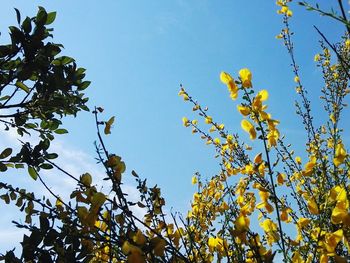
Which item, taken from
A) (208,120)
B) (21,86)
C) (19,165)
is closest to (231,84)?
(21,86)

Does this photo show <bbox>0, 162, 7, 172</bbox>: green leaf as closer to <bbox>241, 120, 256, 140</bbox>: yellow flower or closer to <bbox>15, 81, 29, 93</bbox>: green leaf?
<bbox>15, 81, 29, 93</bbox>: green leaf

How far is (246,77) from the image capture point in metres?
1.83

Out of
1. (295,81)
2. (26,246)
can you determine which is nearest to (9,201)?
(26,246)

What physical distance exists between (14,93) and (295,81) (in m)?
3.17

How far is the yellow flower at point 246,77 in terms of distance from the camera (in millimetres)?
1813

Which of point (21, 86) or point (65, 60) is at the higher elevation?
point (65, 60)

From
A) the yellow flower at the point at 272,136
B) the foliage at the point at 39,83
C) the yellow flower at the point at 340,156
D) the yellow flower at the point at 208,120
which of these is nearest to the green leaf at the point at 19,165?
the foliage at the point at 39,83

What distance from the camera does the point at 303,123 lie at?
4160 mm

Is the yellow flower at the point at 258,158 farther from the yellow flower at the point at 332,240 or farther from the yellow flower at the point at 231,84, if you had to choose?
the yellow flower at the point at 332,240

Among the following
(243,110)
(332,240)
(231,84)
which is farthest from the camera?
(231,84)

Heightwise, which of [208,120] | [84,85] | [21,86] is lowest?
[21,86]

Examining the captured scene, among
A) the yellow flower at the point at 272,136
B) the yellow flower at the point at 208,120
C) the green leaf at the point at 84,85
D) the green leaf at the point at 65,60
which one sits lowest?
the yellow flower at the point at 272,136

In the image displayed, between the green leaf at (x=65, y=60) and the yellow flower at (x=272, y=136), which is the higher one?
the green leaf at (x=65, y=60)

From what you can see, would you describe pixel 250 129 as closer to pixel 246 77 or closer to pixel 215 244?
pixel 246 77
